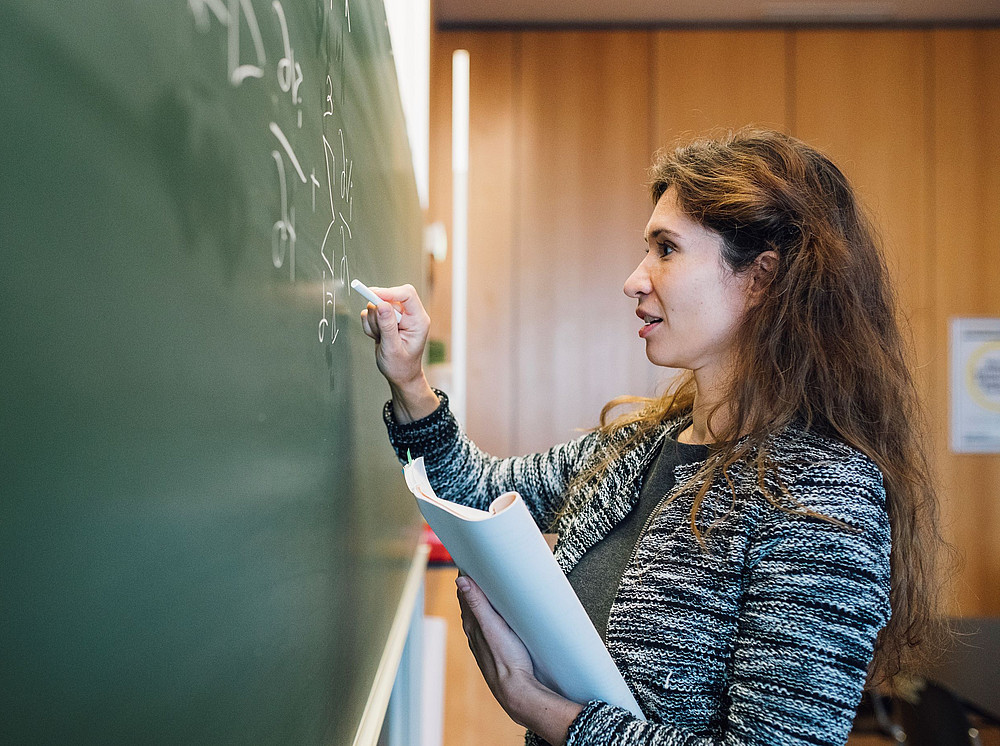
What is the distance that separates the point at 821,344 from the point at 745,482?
0.64 feet

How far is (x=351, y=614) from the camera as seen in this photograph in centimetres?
70

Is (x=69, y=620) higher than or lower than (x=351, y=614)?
higher

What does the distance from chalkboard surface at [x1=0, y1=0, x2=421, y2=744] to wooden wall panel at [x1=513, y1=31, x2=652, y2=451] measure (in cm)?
276

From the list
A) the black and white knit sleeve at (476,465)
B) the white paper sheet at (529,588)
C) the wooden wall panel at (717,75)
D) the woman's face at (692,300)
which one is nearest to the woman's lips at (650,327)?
the woman's face at (692,300)

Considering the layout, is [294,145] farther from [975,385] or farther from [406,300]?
[975,385]

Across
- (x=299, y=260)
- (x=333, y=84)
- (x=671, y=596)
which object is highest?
(x=333, y=84)

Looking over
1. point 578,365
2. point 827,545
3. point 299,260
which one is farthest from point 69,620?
point 578,365

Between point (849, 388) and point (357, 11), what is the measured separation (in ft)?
2.01

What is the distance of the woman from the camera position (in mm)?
651

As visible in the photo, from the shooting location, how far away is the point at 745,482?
0.76m

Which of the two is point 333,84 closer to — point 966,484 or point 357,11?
point 357,11

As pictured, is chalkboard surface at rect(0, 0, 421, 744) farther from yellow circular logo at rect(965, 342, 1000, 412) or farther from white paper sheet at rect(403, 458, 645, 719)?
yellow circular logo at rect(965, 342, 1000, 412)

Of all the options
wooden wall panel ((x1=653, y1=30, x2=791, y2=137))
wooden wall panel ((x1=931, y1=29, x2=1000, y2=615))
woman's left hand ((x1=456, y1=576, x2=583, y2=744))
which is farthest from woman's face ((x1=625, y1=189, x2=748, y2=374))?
wooden wall panel ((x1=931, y1=29, x2=1000, y2=615))

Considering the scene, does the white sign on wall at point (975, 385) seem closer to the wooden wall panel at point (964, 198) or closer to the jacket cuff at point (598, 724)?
the wooden wall panel at point (964, 198)
